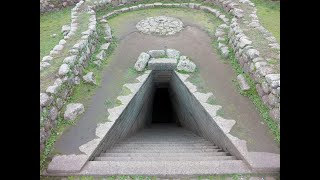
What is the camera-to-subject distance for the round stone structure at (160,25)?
9106 millimetres

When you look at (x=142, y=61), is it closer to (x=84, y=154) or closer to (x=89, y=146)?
(x=89, y=146)

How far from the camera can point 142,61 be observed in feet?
24.3

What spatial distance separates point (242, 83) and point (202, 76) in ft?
2.93

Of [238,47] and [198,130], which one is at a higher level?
[238,47]

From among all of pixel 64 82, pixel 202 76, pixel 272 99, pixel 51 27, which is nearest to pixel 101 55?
pixel 64 82

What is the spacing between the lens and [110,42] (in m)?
8.49

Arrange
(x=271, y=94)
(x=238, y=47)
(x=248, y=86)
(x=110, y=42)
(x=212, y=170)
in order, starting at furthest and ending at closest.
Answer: (x=110, y=42) < (x=238, y=47) < (x=248, y=86) < (x=271, y=94) < (x=212, y=170)

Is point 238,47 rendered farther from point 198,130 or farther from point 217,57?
point 198,130

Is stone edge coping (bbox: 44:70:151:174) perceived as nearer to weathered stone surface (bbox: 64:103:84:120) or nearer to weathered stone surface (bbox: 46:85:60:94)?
weathered stone surface (bbox: 64:103:84:120)

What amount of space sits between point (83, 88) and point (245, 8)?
5756 mm

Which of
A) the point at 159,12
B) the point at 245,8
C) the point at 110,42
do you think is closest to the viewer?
the point at 110,42

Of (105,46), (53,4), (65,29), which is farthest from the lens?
(53,4)

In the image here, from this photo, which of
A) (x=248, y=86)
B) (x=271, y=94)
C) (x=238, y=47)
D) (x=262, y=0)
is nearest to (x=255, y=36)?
(x=238, y=47)

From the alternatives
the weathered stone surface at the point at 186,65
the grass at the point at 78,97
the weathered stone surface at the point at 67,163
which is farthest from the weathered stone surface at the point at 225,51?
the weathered stone surface at the point at 67,163
